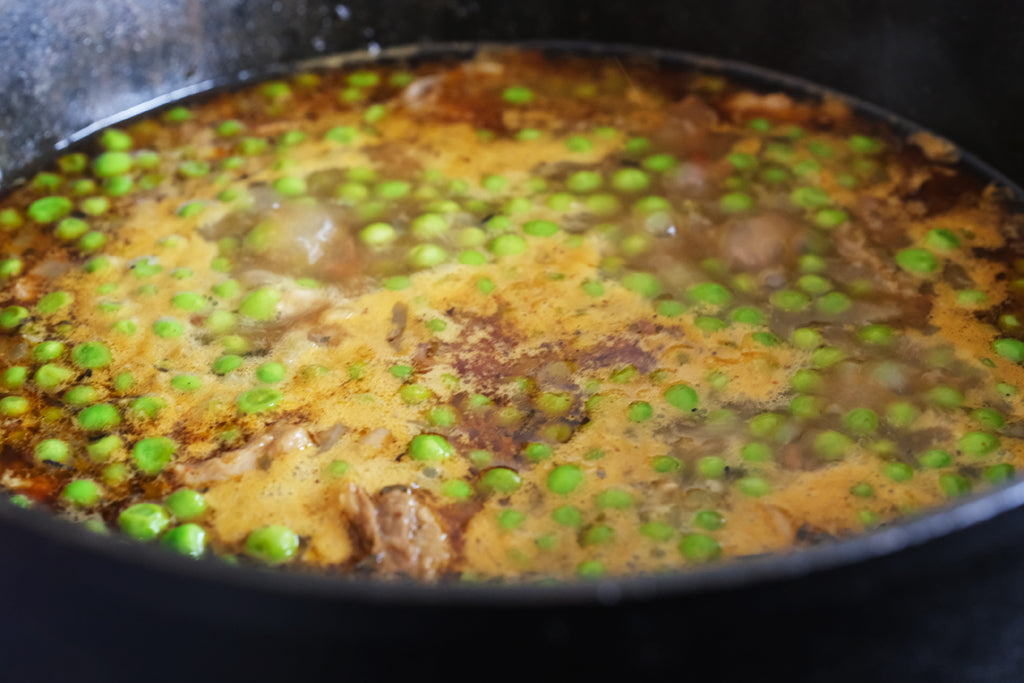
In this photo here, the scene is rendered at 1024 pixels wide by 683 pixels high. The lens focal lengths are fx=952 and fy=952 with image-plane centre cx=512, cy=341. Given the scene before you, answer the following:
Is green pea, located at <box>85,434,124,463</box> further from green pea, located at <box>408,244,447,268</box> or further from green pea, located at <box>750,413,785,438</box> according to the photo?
green pea, located at <box>750,413,785,438</box>

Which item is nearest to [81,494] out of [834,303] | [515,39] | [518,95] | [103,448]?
[103,448]

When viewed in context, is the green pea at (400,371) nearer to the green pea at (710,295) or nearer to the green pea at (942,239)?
the green pea at (710,295)

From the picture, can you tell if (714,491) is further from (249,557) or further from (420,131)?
(420,131)

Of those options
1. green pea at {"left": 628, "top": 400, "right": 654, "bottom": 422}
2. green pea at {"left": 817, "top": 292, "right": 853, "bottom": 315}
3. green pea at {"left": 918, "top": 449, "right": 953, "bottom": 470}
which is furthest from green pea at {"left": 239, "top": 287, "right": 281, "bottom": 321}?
green pea at {"left": 918, "top": 449, "right": 953, "bottom": 470}

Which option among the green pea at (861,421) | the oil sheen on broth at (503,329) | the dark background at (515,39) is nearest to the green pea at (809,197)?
the oil sheen on broth at (503,329)

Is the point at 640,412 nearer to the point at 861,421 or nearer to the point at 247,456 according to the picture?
the point at 861,421

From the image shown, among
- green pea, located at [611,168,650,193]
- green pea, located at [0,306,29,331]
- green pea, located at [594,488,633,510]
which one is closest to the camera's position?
green pea, located at [594,488,633,510]
